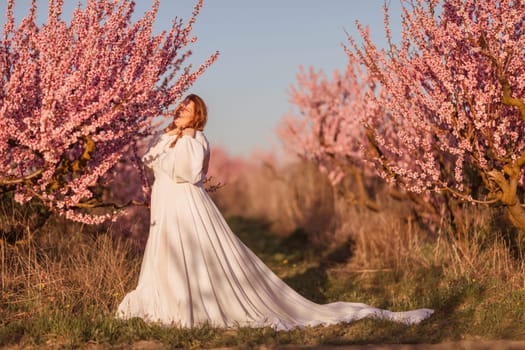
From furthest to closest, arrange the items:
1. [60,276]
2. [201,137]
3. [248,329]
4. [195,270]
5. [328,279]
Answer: [328,279], [60,276], [201,137], [195,270], [248,329]

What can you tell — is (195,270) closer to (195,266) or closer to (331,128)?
(195,266)

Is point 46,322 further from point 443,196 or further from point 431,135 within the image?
point 443,196

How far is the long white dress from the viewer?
691 centimetres

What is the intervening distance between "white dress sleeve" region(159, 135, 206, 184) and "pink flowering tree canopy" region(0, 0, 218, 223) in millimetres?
608

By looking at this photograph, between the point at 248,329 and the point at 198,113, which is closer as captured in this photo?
the point at 248,329

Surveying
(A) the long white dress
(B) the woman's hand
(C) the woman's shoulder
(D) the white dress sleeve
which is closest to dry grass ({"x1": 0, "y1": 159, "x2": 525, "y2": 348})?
(A) the long white dress

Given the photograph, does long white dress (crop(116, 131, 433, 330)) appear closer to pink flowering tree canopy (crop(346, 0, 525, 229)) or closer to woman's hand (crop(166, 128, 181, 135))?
woman's hand (crop(166, 128, 181, 135))

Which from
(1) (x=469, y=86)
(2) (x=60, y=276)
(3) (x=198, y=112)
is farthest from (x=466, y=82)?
(2) (x=60, y=276)

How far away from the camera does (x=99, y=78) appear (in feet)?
25.0

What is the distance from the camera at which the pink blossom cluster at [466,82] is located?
7.64 meters

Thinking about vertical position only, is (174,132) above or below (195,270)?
above

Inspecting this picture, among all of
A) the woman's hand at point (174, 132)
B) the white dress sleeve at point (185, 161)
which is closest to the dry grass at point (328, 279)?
the white dress sleeve at point (185, 161)

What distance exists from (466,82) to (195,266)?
3.39 m

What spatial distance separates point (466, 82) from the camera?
25.3 feet
